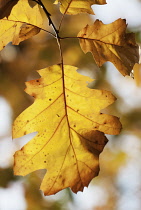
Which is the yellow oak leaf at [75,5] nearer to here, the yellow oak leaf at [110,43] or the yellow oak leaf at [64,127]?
the yellow oak leaf at [110,43]

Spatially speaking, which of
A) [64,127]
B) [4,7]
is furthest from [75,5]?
[64,127]

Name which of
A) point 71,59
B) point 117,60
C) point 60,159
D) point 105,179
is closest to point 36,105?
point 60,159

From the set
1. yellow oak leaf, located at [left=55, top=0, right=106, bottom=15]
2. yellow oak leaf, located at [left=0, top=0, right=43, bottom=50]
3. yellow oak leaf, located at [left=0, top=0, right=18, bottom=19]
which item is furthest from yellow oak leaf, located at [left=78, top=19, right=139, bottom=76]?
yellow oak leaf, located at [left=0, top=0, right=18, bottom=19]

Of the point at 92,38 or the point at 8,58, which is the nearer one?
the point at 92,38

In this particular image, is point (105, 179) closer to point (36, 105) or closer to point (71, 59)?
point (71, 59)

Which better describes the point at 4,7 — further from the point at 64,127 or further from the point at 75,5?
the point at 64,127

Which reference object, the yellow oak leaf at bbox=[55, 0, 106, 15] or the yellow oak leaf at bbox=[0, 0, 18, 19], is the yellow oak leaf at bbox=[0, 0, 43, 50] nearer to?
the yellow oak leaf at bbox=[55, 0, 106, 15]
